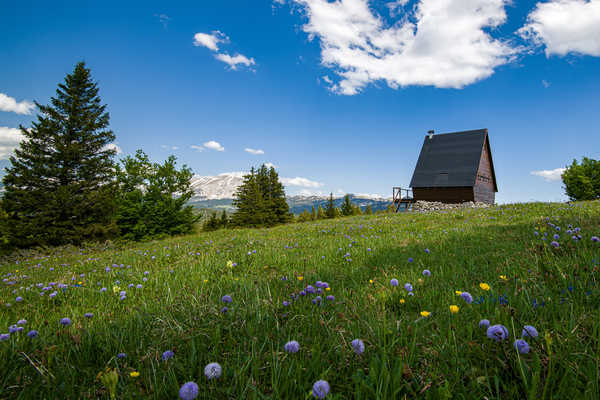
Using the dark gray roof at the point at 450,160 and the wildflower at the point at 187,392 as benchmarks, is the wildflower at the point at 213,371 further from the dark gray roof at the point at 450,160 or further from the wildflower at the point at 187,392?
the dark gray roof at the point at 450,160

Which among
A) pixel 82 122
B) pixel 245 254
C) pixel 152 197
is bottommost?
pixel 245 254

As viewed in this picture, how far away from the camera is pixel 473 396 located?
1.04 meters

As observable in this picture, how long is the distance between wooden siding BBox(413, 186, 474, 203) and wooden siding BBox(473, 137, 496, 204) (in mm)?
871

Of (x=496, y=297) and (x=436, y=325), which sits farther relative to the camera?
(x=496, y=297)

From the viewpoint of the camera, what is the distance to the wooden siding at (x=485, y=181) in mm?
31297

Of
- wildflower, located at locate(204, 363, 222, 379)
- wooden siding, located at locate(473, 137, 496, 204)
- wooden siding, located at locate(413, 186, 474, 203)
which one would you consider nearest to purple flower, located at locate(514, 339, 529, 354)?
wildflower, located at locate(204, 363, 222, 379)

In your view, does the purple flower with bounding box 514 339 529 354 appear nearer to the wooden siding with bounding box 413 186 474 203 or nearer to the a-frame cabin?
the a-frame cabin

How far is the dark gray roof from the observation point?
102 feet

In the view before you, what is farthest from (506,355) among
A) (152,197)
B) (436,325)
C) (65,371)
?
(152,197)

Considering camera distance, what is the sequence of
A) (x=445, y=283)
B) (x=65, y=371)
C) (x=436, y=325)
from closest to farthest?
(x=65, y=371) < (x=436, y=325) < (x=445, y=283)

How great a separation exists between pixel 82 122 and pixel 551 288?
1237 inches

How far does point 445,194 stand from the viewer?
31.8m

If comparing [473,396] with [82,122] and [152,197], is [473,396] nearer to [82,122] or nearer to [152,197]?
[82,122]

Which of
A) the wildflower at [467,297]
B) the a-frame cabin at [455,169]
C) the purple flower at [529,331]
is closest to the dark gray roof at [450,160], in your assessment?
the a-frame cabin at [455,169]
